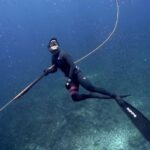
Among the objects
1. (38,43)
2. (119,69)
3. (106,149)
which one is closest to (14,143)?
(106,149)

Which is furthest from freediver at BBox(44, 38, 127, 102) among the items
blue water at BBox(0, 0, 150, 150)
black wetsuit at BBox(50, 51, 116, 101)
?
blue water at BBox(0, 0, 150, 150)

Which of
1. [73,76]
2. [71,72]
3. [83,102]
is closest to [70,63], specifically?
[71,72]

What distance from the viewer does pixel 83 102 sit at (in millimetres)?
17859

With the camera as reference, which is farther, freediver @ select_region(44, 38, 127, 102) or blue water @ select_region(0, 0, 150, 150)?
blue water @ select_region(0, 0, 150, 150)

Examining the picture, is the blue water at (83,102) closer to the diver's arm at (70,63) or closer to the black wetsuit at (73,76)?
the black wetsuit at (73,76)

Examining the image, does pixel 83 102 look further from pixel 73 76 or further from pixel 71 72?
pixel 71 72

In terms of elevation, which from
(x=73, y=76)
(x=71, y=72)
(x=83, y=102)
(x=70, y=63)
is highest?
(x=70, y=63)

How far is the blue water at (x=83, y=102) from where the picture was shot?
15.1 m

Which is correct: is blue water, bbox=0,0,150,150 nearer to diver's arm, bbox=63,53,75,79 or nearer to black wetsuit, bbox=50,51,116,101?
black wetsuit, bbox=50,51,116,101

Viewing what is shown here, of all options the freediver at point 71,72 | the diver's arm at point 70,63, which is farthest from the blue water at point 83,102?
the diver's arm at point 70,63

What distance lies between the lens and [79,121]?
1617 cm

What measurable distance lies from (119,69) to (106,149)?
9405 mm

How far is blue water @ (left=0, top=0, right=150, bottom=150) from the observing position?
15055 mm

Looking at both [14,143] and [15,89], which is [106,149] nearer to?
[14,143]
